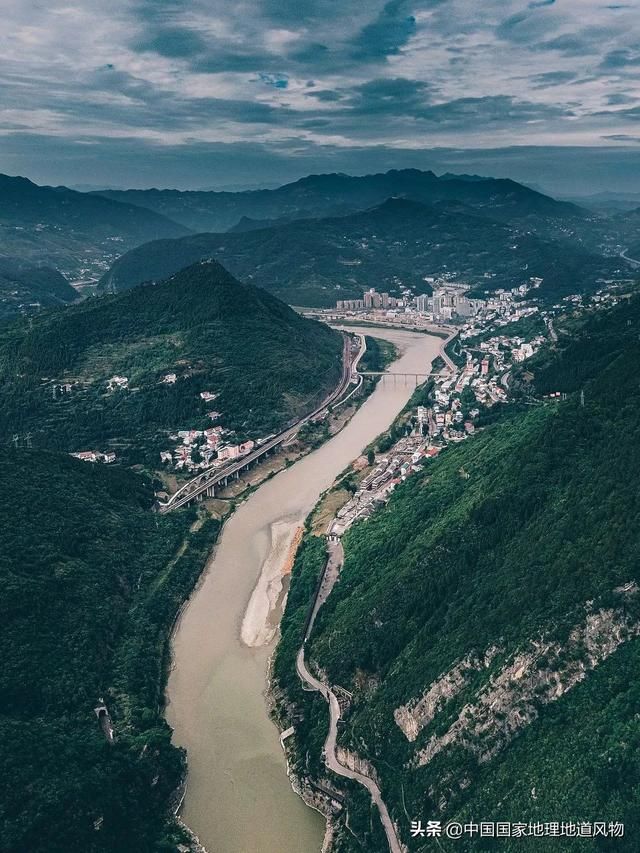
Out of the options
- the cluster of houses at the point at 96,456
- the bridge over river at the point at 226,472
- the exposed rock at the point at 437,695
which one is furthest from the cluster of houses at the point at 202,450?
the exposed rock at the point at 437,695

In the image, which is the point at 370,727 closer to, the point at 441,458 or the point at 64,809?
the point at 64,809

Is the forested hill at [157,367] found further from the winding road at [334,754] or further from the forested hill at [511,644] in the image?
the winding road at [334,754]

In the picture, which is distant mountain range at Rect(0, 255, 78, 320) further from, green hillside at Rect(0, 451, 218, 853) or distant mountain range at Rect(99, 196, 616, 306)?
green hillside at Rect(0, 451, 218, 853)

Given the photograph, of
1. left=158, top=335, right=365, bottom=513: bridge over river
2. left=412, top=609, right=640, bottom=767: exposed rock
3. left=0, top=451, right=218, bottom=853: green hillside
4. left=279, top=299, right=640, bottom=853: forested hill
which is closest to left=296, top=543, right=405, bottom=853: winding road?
left=279, top=299, right=640, bottom=853: forested hill

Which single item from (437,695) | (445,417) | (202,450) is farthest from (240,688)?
(445,417)

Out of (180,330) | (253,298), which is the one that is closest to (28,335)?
(180,330)

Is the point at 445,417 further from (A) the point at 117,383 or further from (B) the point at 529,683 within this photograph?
(B) the point at 529,683
